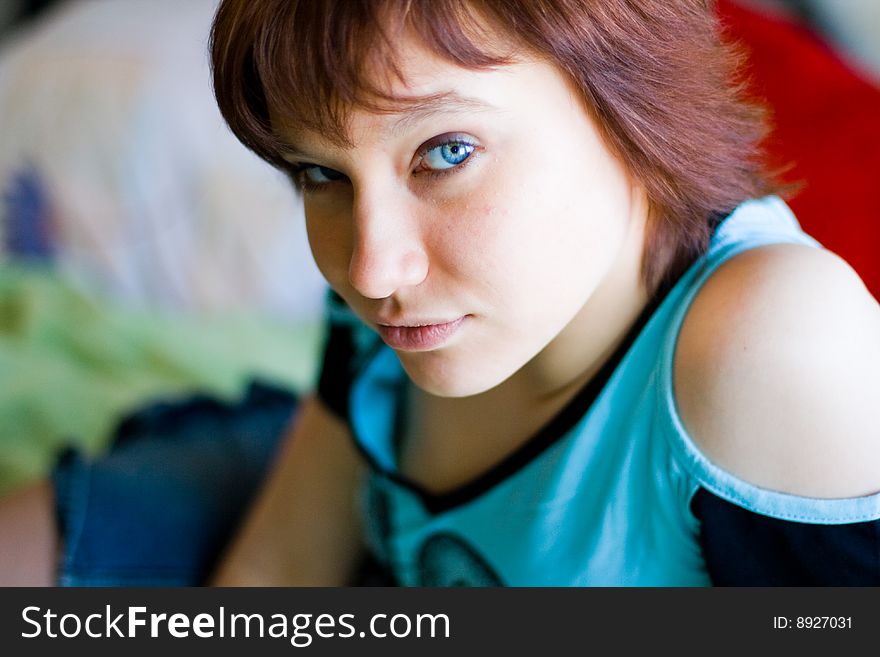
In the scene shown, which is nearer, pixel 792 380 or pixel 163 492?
pixel 792 380

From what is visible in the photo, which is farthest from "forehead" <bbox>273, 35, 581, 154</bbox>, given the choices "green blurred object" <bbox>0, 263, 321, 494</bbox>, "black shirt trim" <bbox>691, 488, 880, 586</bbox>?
"green blurred object" <bbox>0, 263, 321, 494</bbox>

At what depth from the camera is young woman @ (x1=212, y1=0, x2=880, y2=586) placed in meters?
0.57

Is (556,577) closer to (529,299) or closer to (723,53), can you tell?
(529,299)

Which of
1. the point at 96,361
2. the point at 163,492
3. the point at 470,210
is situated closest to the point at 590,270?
the point at 470,210

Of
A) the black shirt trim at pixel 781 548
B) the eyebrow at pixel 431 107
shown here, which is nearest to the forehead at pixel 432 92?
the eyebrow at pixel 431 107

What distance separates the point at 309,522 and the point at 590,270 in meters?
0.47

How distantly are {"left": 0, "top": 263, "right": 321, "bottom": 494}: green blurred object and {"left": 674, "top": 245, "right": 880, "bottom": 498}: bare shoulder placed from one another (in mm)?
767

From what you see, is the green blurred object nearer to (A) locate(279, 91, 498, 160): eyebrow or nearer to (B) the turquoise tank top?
(B) the turquoise tank top

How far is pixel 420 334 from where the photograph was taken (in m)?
0.65

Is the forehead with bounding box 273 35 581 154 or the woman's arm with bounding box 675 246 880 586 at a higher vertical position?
the forehead with bounding box 273 35 581 154

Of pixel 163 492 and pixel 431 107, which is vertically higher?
pixel 431 107

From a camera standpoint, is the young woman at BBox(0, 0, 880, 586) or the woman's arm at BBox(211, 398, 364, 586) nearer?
the young woman at BBox(0, 0, 880, 586)

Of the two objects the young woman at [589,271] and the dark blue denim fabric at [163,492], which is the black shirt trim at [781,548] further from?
the dark blue denim fabric at [163,492]

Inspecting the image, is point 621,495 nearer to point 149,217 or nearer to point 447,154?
point 447,154
